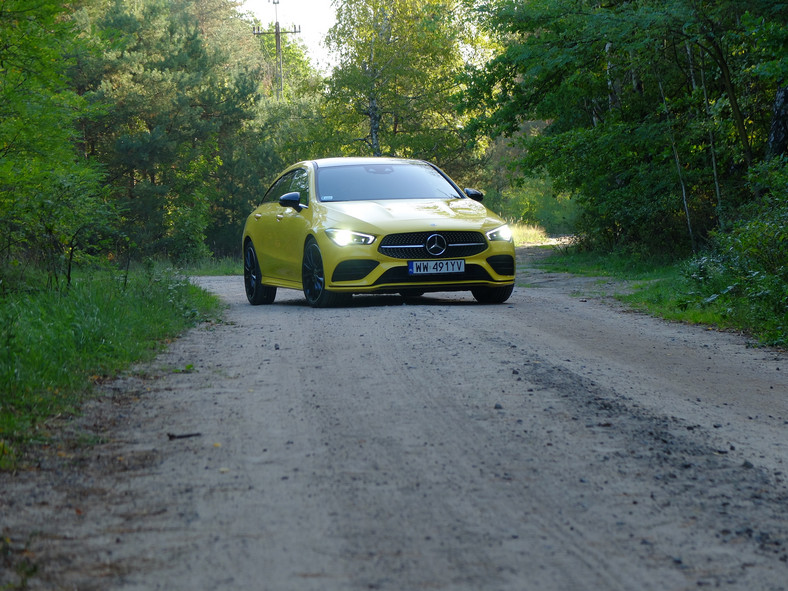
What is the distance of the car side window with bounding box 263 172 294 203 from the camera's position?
12336mm

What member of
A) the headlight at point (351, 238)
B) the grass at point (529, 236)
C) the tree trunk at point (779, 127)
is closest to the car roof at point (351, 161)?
the headlight at point (351, 238)

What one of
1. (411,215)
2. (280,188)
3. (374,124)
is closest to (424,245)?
(411,215)

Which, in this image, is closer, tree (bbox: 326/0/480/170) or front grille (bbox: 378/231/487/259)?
front grille (bbox: 378/231/487/259)

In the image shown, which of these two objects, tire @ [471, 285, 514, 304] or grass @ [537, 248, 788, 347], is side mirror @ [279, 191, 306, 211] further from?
grass @ [537, 248, 788, 347]

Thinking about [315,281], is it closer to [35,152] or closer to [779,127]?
[35,152]

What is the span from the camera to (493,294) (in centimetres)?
1134

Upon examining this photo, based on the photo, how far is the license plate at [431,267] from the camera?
10430 millimetres

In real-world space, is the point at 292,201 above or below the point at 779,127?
below

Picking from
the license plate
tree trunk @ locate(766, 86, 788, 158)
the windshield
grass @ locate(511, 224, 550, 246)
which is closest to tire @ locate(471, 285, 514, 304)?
the license plate

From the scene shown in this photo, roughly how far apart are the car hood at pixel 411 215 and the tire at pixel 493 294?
0.81 m

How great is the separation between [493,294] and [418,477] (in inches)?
294

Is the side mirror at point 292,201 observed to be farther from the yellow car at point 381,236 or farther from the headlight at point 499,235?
the headlight at point 499,235

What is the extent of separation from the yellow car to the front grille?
0.4 inches

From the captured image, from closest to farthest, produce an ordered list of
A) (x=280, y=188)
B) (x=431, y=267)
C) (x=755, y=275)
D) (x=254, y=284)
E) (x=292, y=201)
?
1. (x=755, y=275)
2. (x=431, y=267)
3. (x=292, y=201)
4. (x=280, y=188)
5. (x=254, y=284)
